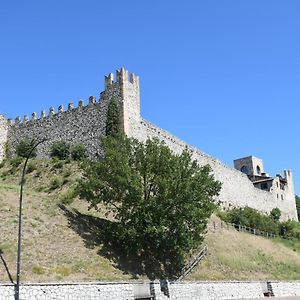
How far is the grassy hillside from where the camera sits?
31.3m

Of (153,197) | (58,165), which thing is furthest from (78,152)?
(153,197)

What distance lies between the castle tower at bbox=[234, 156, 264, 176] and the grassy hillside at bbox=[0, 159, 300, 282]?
56275mm

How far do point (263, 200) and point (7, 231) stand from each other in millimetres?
59554

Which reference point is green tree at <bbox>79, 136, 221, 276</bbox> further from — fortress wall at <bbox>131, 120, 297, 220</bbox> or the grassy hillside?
fortress wall at <bbox>131, 120, 297, 220</bbox>

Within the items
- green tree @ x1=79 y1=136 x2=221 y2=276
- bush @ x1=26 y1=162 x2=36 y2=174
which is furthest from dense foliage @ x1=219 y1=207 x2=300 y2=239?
green tree @ x1=79 y1=136 x2=221 y2=276

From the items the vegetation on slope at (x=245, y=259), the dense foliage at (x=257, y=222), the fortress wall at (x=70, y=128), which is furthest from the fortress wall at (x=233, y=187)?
the vegetation on slope at (x=245, y=259)

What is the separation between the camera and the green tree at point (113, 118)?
2079 inches

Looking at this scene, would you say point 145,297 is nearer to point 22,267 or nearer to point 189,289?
point 189,289

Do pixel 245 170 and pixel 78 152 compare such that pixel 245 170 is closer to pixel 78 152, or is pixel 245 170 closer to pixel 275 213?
pixel 275 213

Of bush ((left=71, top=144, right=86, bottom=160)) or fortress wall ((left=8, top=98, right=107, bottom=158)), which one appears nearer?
bush ((left=71, top=144, right=86, bottom=160))

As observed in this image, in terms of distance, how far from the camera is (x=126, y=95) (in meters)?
54.0

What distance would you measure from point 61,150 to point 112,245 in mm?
20881

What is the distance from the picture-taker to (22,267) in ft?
96.3

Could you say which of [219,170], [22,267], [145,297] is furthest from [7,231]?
[219,170]
